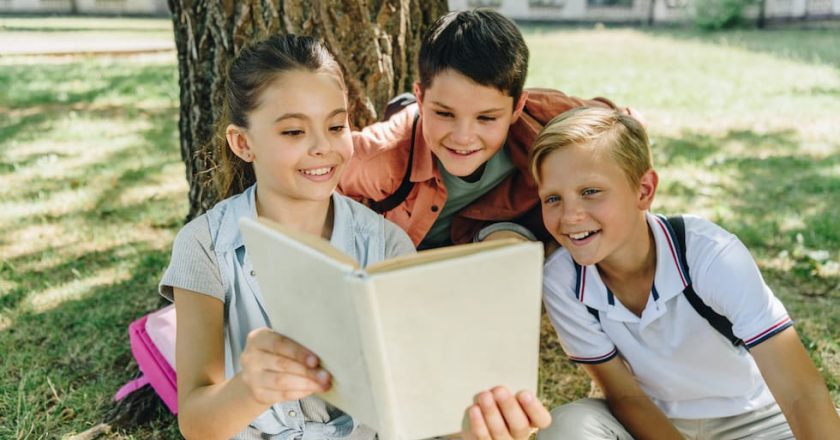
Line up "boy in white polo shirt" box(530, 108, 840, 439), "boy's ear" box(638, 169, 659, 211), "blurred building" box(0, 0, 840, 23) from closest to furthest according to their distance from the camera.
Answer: "boy in white polo shirt" box(530, 108, 840, 439)
"boy's ear" box(638, 169, 659, 211)
"blurred building" box(0, 0, 840, 23)

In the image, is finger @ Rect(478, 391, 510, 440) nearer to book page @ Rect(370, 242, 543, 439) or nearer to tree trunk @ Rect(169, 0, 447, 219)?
book page @ Rect(370, 242, 543, 439)

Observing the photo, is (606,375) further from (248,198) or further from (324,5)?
(324,5)

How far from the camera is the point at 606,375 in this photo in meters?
2.13

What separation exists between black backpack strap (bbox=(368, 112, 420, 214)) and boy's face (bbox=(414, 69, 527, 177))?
0.13 m

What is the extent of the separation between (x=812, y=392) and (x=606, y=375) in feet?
1.70

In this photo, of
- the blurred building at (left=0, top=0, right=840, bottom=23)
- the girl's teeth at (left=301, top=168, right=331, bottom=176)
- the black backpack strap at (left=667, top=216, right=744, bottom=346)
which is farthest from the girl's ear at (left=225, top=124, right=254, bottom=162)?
the blurred building at (left=0, top=0, right=840, bottom=23)

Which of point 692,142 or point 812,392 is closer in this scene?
point 812,392

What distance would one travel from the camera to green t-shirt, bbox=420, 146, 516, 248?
2.48 metres

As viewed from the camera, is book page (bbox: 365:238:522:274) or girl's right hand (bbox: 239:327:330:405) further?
girl's right hand (bbox: 239:327:330:405)

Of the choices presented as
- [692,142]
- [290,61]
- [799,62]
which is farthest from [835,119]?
[290,61]

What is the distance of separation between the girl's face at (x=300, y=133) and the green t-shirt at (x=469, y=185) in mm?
630

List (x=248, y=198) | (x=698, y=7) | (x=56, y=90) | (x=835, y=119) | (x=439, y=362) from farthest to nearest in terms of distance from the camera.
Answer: (x=698, y=7) → (x=56, y=90) → (x=835, y=119) → (x=248, y=198) → (x=439, y=362)

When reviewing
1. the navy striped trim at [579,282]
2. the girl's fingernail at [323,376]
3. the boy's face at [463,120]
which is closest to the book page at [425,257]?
the girl's fingernail at [323,376]

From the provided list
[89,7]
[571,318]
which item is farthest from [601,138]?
[89,7]
